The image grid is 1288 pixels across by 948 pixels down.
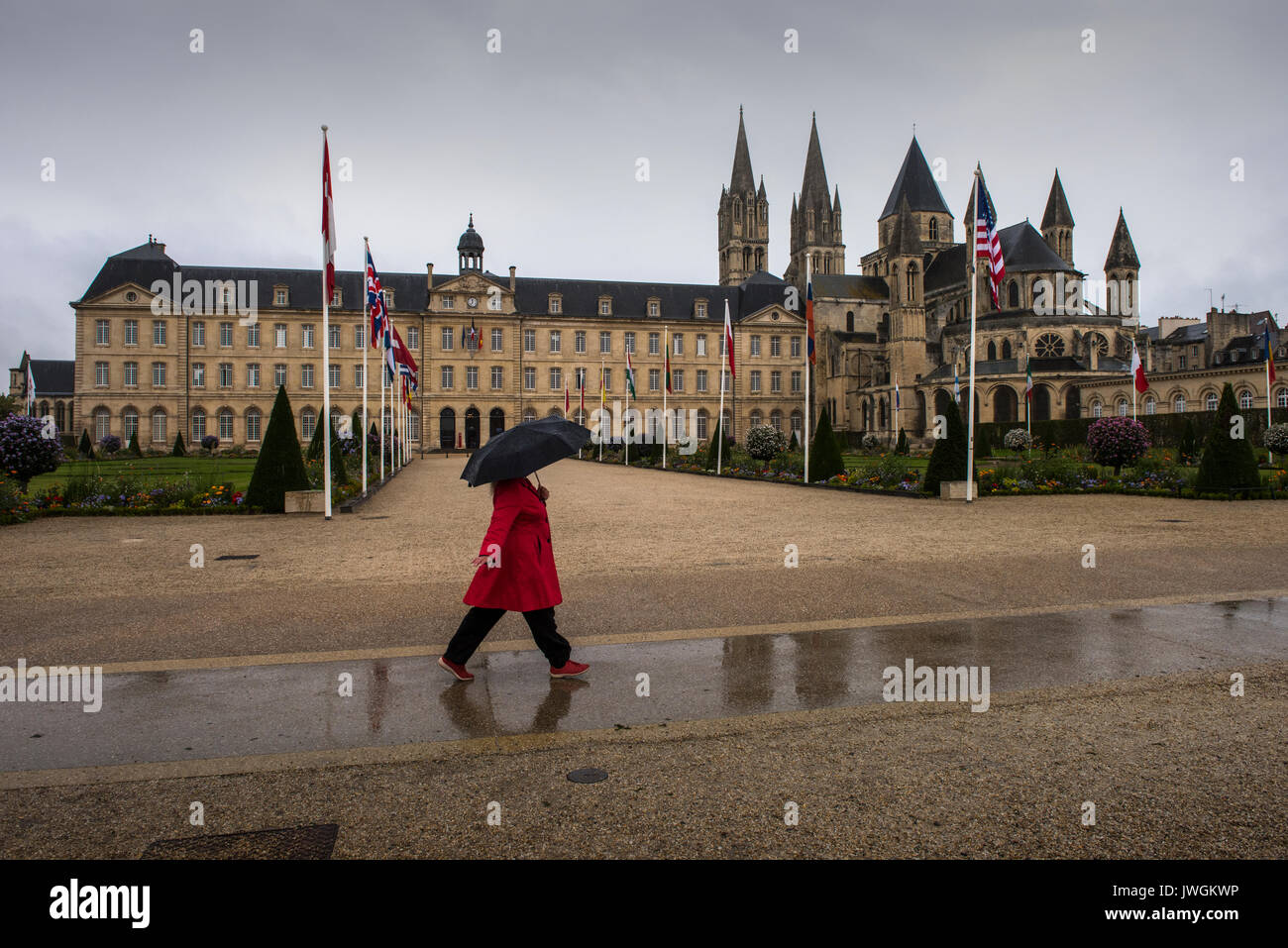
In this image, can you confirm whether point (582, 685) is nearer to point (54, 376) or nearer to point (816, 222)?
point (816, 222)

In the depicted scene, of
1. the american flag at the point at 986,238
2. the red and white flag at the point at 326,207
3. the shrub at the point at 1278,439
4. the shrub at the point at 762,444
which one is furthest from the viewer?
the shrub at the point at 762,444

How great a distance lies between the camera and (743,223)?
270 ft

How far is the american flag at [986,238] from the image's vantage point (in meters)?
16.6

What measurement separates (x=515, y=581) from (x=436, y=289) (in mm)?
61033

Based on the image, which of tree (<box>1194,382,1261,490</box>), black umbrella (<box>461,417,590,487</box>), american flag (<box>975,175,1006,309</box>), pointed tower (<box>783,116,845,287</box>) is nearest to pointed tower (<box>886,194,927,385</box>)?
pointed tower (<box>783,116,845,287</box>)

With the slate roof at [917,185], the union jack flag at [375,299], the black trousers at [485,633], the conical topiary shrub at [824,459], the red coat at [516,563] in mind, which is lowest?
the black trousers at [485,633]

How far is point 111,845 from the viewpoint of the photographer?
2.96 metres

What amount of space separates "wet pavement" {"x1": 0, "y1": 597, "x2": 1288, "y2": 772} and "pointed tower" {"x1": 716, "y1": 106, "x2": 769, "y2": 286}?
78708mm

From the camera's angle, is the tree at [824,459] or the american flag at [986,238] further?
the tree at [824,459]

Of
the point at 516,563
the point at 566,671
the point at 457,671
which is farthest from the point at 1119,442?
the point at 457,671

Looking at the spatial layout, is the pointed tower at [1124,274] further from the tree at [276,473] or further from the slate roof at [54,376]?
the slate roof at [54,376]

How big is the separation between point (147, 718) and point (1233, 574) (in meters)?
9.27

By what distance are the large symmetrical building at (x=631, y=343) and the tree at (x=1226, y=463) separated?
36988 millimetres

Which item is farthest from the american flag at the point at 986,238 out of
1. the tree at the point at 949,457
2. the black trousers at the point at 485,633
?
the black trousers at the point at 485,633
